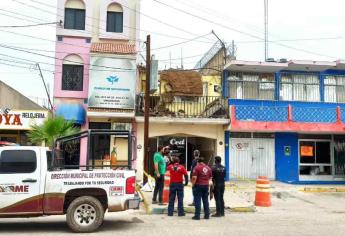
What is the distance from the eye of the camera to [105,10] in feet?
88.5

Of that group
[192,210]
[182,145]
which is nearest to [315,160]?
[182,145]

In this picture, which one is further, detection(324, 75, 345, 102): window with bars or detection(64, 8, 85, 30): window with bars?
detection(324, 75, 345, 102): window with bars

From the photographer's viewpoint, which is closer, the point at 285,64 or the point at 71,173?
the point at 71,173

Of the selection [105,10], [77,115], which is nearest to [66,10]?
[105,10]

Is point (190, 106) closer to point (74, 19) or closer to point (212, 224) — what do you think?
point (74, 19)

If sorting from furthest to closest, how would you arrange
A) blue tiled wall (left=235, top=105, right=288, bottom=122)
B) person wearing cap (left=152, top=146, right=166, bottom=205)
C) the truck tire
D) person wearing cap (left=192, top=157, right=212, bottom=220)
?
blue tiled wall (left=235, top=105, right=288, bottom=122) → person wearing cap (left=152, top=146, right=166, bottom=205) → person wearing cap (left=192, top=157, right=212, bottom=220) → the truck tire

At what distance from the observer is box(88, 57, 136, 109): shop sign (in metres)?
24.7

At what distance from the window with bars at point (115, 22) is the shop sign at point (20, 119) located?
6.26 m

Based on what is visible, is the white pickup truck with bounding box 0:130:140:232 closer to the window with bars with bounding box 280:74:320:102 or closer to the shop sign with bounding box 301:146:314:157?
the window with bars with bounding box 280:74:320:102

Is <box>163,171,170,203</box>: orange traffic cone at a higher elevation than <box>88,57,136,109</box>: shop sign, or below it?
below

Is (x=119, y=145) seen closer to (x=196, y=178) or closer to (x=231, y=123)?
(x=231, y=123)

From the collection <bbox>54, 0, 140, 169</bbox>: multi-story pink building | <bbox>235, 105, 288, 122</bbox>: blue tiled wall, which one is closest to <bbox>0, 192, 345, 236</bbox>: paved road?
<bbox>235, 105, 288, 122</bbox>: blue tiled wall

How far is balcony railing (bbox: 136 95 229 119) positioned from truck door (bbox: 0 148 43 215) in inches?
591

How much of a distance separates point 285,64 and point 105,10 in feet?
34.1
